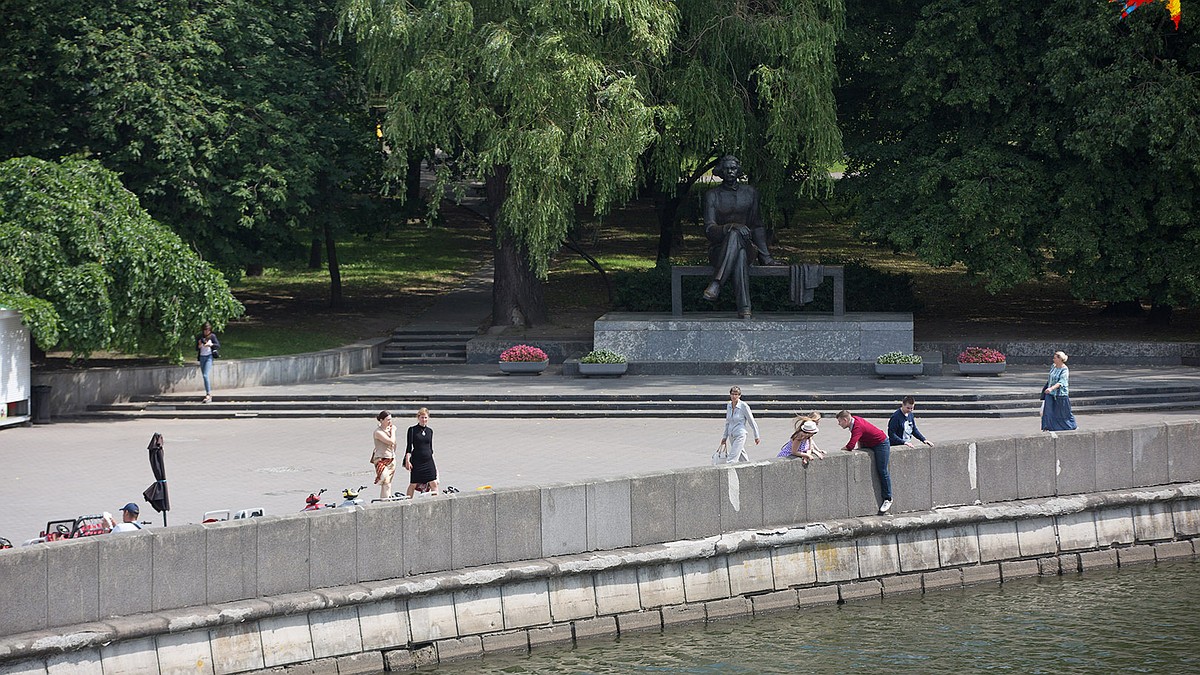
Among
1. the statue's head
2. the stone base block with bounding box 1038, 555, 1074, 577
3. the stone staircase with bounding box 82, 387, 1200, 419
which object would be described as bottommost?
the stone base block with bounding box 1038, 555, 1074, 577

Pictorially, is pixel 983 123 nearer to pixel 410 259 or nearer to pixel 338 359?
pixel 338 359

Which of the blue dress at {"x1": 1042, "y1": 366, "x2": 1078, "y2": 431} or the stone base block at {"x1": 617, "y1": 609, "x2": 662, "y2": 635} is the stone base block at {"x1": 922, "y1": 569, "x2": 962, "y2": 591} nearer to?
the blue dress at {"x1": 1042, "y1": 366, "x2": 1078, "y2": 431}

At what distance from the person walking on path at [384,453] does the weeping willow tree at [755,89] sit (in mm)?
13726

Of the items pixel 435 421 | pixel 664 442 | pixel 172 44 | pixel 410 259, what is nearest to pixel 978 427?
pixel 664 442

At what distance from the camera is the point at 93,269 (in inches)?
968

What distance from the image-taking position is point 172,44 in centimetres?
2912

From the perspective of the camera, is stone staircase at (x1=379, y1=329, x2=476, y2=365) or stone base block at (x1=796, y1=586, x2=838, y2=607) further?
stone staircase at (x1=379, y1=329, x2=476, y2=365)

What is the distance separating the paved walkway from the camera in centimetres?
1897

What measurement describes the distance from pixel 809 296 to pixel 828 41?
5.15 meters

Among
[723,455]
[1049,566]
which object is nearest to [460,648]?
[723,455]

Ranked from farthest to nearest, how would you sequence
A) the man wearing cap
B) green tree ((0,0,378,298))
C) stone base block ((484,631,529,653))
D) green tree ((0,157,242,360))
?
green tree ((0,0,378,298)) < green tree ((0,157,242,360)) < stone base block ((484,631,529,653)) < the man wearing cap

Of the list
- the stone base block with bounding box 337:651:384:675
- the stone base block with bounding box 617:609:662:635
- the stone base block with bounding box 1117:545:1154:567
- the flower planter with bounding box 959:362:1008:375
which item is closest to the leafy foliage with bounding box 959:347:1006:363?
the flower planter with bounding box 959:362:1008:375

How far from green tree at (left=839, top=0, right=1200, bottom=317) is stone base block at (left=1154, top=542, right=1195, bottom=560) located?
37.0ft

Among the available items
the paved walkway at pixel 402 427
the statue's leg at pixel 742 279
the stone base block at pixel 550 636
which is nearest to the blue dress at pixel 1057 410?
the paved walkway at pixel 402 427
